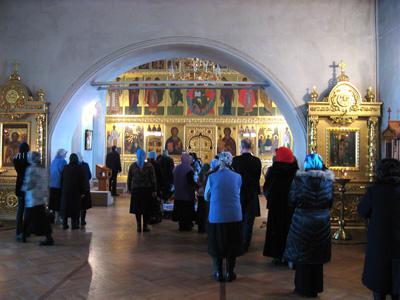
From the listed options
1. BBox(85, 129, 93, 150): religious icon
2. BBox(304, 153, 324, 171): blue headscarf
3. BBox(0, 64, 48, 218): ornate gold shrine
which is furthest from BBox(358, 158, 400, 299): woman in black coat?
BBox(85, 129, 93, 150): religious icon

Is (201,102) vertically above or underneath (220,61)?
above

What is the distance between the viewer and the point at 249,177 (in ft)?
20.2

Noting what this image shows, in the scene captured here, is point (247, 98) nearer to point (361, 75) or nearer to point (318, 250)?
point (361, 75)

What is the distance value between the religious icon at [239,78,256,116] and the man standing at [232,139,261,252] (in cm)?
1276

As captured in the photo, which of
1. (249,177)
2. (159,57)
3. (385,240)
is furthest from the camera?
(159,57)

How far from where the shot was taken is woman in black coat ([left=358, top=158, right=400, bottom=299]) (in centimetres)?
362

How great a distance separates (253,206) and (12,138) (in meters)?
5.54

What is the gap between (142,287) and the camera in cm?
467

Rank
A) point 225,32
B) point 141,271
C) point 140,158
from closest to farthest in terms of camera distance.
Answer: point 141,271, point 140,158, point 225,32

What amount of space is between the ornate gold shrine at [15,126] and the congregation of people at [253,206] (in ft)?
3.27

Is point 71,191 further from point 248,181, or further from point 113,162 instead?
point 113,162

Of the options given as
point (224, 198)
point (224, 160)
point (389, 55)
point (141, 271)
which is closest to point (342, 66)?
point (389, 55)

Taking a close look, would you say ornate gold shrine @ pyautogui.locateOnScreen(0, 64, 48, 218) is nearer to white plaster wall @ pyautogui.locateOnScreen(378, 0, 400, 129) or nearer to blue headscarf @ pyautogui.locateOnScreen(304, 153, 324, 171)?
blue headscarf @ pyautogui.locateOnScreen(304, 153, 324, 171)

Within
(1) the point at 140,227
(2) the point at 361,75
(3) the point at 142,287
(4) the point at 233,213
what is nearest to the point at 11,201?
(1) the point at 140,227
